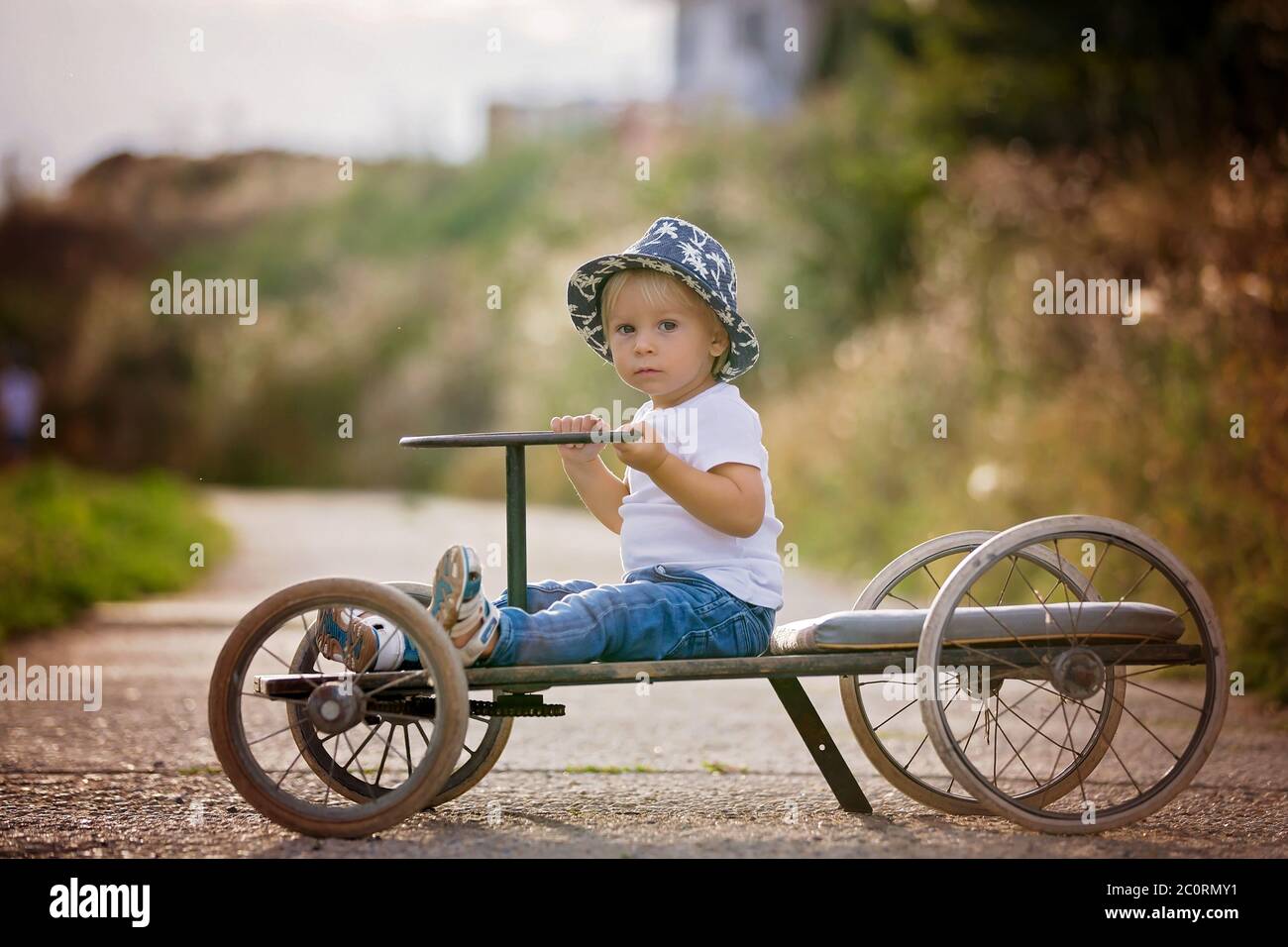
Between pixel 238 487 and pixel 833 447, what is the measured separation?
10142 mm

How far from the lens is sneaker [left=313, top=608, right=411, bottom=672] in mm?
3498

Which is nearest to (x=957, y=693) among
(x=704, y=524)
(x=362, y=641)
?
(x=704, y=524)

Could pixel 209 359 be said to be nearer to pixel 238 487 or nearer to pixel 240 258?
pixel 238 487

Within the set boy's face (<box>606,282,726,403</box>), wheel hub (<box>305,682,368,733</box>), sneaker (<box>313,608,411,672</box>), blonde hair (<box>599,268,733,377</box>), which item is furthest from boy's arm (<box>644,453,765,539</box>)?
wheel hub (<box>305,682,368,733</box>)

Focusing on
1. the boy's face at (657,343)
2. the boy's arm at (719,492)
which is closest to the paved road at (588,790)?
the boy's arm at (719,492)

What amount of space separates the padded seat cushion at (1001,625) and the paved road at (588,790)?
454mm

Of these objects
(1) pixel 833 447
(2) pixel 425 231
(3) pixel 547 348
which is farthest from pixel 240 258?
(1) pixel 833 447

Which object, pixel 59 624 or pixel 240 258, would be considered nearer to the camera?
pixel 59 624

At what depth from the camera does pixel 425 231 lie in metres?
28.9

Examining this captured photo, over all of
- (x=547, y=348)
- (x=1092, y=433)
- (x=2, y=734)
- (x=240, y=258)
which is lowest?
(x=2, y=734)

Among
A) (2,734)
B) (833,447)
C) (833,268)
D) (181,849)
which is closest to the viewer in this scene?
(181,849)

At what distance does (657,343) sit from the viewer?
3.85 metres

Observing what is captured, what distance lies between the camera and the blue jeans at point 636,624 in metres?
3.53

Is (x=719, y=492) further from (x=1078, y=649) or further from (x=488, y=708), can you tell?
(x=1078, y=649)
